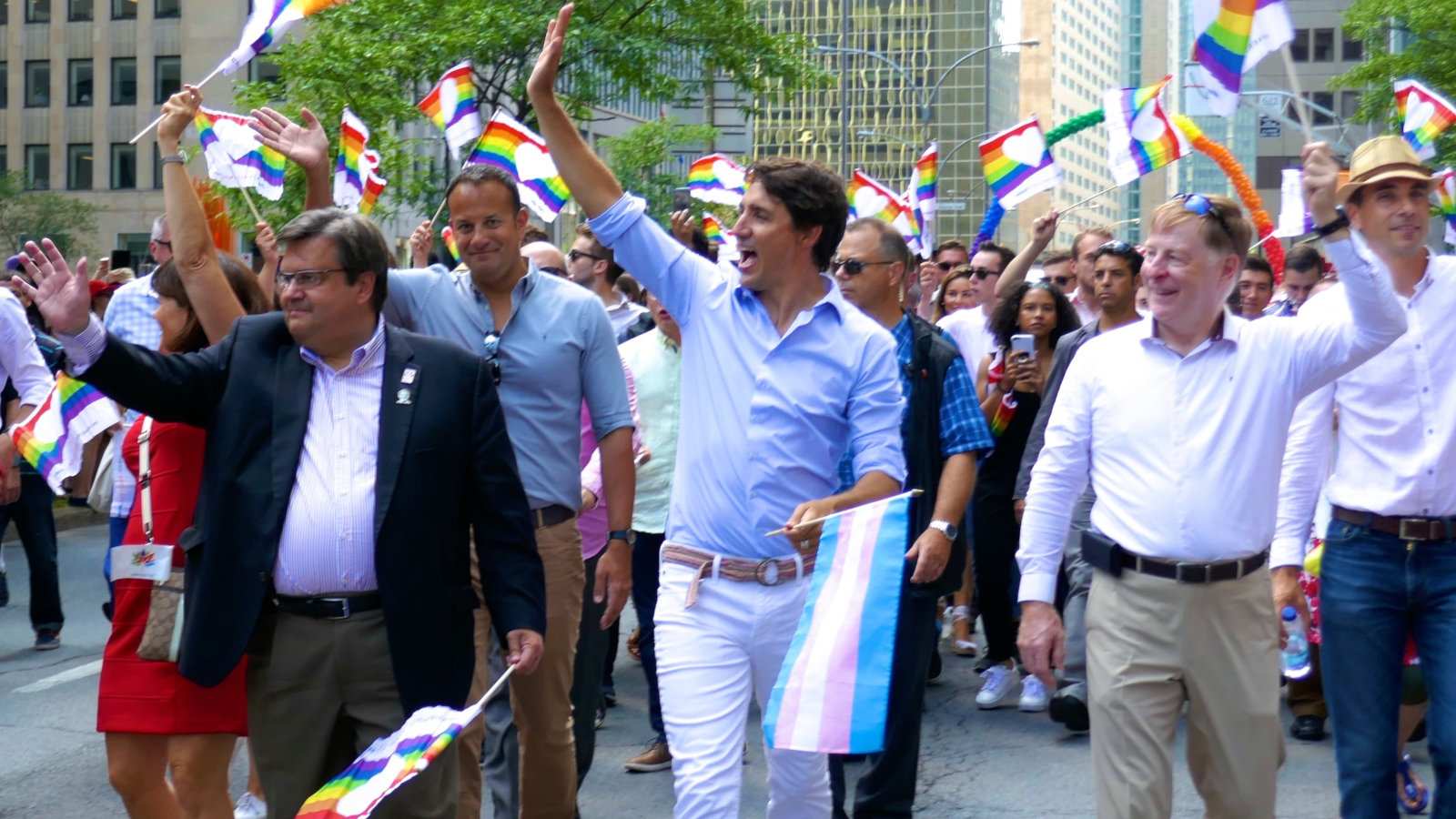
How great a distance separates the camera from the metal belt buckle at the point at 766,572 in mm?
4836

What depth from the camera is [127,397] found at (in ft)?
14.4

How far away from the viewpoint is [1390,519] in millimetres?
5250

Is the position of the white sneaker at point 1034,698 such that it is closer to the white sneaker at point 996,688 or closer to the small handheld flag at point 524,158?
the white sneaker at point 996,688

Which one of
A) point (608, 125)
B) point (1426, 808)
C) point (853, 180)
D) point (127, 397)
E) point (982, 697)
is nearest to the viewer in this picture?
point (127, 397)

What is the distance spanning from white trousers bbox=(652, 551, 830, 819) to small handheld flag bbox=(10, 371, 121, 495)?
6.62ft

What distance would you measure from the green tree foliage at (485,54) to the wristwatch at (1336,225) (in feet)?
90.8

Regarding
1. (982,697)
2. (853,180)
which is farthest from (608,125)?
(982,697)

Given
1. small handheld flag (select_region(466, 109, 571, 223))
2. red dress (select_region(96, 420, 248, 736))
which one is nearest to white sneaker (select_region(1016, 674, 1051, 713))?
small handheld flag (select_region(466, 109, 571, 223))

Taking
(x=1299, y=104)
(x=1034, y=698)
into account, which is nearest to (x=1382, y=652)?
(x=1299, y=104)

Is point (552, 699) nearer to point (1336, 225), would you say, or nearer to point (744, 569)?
point (744, 569)

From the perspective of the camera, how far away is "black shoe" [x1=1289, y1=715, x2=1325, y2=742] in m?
8.42

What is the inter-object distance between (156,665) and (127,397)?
108 cm

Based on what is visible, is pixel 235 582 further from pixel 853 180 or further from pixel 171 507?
pixel 853 180

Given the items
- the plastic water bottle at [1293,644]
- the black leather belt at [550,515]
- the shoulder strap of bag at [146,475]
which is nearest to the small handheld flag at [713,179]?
the black leather belt at [550,515]
